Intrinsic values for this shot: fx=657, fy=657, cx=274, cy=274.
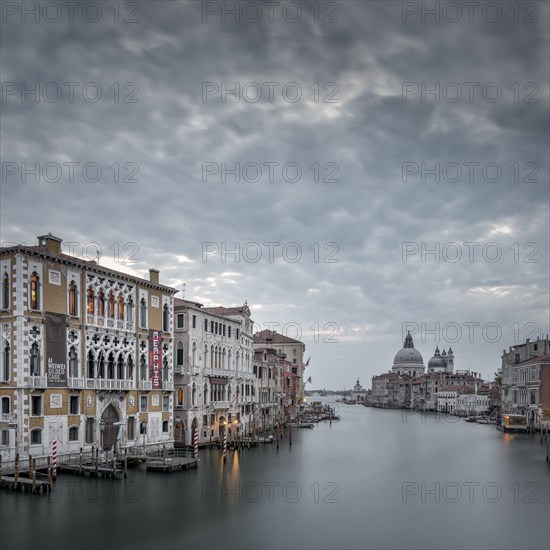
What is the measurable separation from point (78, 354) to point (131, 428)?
21.1 ft

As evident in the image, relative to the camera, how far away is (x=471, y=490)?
32.3m

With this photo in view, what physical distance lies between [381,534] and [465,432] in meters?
56.8

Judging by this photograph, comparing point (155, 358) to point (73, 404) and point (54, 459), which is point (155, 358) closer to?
point (73, 404)

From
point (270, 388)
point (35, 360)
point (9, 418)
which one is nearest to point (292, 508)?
point (9, 418)

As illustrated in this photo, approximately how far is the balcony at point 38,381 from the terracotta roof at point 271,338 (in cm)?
5932

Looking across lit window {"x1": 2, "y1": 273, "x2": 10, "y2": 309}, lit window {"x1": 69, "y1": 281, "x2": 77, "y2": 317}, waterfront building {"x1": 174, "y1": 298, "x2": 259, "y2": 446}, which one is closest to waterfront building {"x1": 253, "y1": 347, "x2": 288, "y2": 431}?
waterfront building {"x1": 174, "y1": 298, "x2": 259, "y2": 446}

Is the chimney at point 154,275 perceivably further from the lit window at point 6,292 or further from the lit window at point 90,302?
the lit window at point 6,292

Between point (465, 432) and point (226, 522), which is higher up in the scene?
point (226, 522)

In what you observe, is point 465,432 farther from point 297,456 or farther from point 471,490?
point 471,490

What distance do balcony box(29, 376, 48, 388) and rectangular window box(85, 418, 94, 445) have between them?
394 cm

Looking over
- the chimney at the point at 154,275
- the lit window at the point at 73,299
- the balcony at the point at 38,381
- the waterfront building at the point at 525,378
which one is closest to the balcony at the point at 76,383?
the balcony at the point at 38,381

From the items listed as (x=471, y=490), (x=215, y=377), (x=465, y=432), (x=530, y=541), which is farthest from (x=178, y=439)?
(x=465, y=432)

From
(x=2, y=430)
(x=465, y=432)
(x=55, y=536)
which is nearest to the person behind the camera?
(x=55, y=536)

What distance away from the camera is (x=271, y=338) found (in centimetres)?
8975
